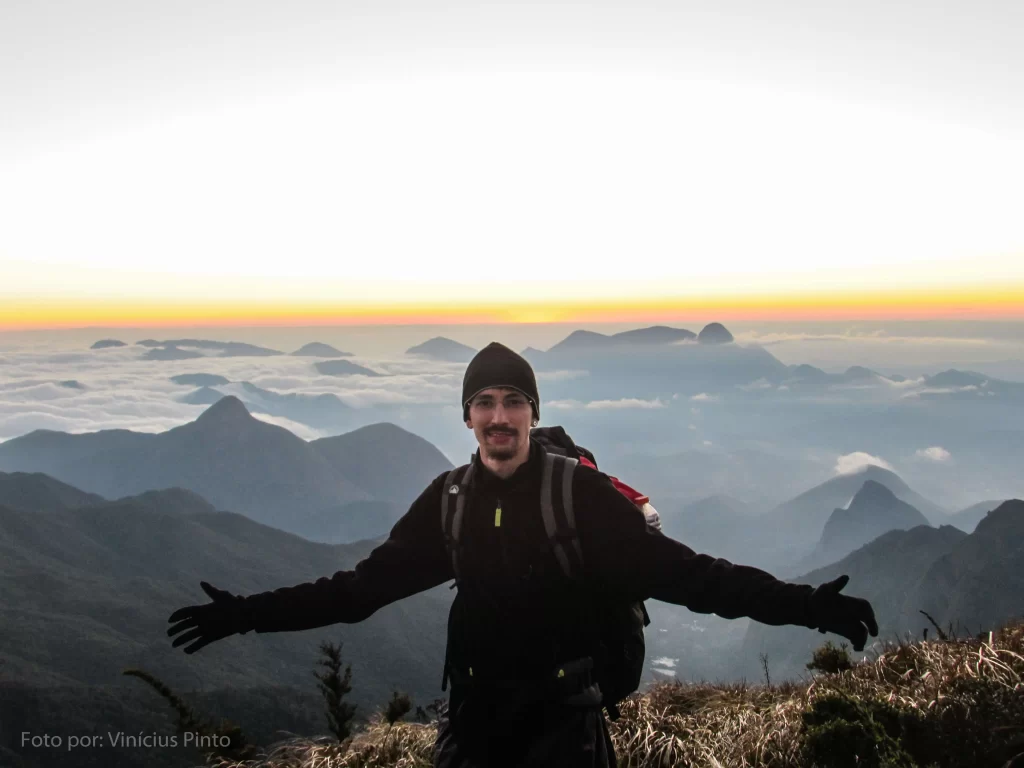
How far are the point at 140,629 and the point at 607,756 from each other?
21104 centimetres

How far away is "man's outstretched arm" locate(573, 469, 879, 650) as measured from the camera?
14.5 ft

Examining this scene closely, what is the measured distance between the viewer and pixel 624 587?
4.96 m

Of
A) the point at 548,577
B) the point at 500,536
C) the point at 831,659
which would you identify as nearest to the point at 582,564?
the point at 548,577

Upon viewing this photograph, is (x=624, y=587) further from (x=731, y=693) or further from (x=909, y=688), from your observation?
(x=731, y=693)

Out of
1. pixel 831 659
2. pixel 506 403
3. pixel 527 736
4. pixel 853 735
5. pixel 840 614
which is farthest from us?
pixel 831 659

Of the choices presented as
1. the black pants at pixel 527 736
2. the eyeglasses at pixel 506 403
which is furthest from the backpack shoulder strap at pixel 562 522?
the black pants at pixel 527 736

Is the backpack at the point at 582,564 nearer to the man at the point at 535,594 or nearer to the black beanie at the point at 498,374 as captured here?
the man at the point at 535,594

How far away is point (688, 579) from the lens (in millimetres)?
4727

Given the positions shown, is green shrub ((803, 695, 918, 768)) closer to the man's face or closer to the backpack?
the backpack

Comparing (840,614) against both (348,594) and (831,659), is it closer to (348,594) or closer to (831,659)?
(348,594)

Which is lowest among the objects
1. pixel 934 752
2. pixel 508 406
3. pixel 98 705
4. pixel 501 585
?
pixel 98 705

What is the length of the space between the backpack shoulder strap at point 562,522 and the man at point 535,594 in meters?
0.05

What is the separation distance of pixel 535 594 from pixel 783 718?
15.4 feet

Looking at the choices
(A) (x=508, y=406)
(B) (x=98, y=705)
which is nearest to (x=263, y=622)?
(A) (x=508, y=406)
